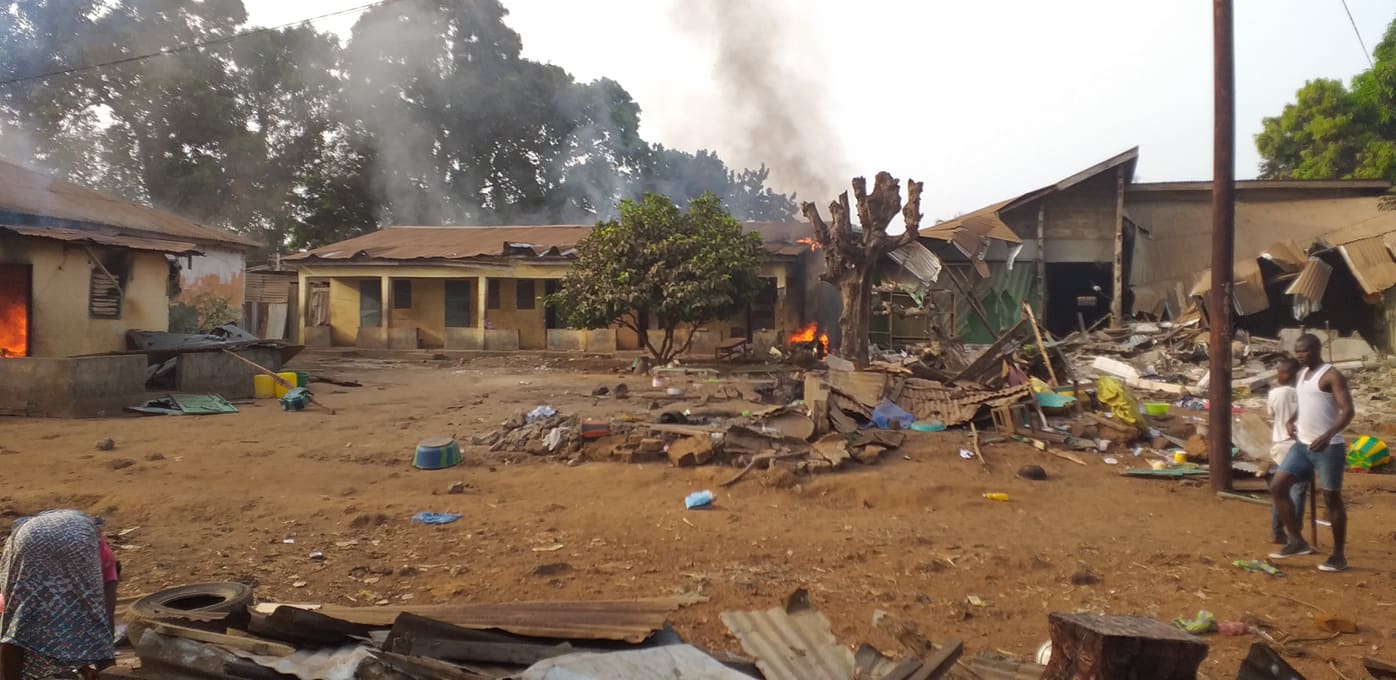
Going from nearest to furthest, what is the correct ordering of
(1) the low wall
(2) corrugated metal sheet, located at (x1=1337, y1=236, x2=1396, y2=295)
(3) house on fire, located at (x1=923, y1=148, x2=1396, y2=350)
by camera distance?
(1) the low wall < (2) corrugated metal sheet, located at (x1=1337, y1=236, x2=1396, y2=295) < (3) house on fire, located at (x1=923, y1=148, x2=1396, y2=350)

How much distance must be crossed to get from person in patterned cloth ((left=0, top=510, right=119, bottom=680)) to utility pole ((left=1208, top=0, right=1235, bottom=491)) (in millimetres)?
8481

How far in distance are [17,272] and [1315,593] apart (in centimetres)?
1929

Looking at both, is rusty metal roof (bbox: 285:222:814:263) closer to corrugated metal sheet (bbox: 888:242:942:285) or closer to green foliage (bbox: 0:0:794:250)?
corrugated metal sheet (bbox: 888:242:942:285)

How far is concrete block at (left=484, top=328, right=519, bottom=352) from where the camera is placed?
24.4 m

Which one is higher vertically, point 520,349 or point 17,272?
point 17,272

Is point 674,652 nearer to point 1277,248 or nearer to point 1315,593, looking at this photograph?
point 1315,593

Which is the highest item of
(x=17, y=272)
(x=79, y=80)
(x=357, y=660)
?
(x=79, y=80)

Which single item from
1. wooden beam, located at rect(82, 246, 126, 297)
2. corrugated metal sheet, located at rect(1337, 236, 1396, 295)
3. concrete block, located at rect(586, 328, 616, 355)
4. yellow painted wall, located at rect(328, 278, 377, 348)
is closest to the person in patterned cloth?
wooden beam, located at rect(82, 246, 126, 297)

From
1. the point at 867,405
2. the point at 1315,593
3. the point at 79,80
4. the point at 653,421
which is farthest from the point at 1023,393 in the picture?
the point at 79,80

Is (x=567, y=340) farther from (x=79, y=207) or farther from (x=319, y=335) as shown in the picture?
(x=79, y=207)

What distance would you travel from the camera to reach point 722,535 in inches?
258

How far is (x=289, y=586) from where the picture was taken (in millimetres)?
5336

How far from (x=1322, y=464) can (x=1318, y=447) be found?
135mm

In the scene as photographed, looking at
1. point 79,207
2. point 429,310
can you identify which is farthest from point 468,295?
point 79,207
